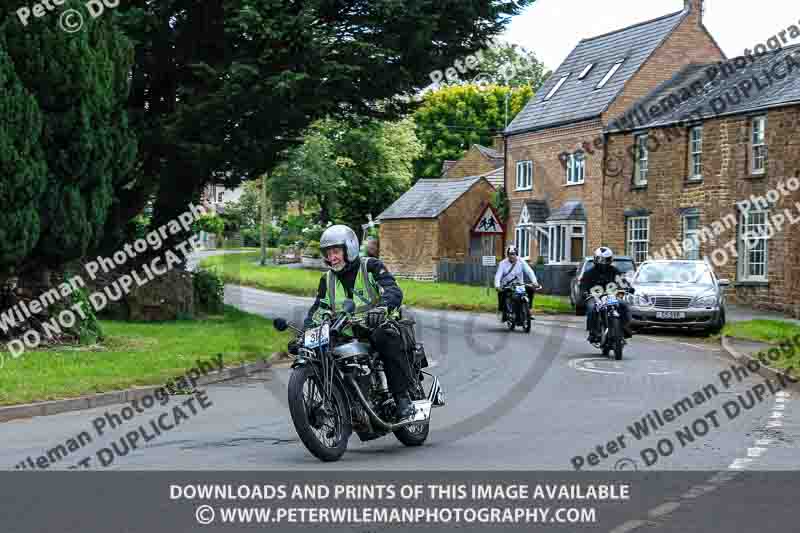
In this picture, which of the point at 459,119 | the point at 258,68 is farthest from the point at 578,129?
the point at 459,119

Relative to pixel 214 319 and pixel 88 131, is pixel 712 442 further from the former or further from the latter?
pixel 214 319

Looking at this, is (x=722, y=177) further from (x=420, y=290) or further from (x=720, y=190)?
(x=420, y=290)

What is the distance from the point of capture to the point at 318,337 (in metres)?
9.27

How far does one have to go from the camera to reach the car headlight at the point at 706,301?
1027 inches

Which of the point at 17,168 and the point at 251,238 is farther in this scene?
the point at 251,238

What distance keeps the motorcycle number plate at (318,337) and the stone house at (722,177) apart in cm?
2849

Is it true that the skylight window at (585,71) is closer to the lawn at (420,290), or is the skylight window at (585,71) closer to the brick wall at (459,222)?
the lawn at (420,290)

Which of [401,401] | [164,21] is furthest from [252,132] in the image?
[401,401]

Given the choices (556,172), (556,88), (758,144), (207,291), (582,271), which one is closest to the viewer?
(207,291)

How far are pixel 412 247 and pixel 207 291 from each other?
132 ft

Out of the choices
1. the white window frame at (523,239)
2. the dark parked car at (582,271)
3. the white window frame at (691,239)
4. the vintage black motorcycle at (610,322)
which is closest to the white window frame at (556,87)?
the white window frame at (523,239)

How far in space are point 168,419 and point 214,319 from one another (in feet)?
45.0

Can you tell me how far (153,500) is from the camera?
7.61 meters

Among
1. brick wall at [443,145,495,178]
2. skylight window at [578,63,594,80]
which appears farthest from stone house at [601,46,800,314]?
brick wall at [443,145,495,178]
